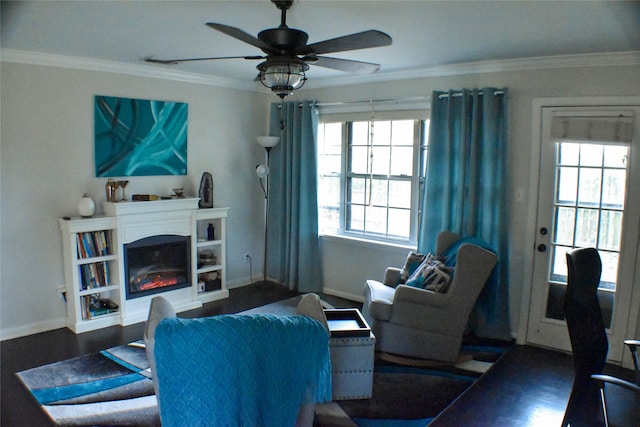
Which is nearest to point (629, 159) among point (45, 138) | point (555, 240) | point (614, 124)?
point (614, 124)

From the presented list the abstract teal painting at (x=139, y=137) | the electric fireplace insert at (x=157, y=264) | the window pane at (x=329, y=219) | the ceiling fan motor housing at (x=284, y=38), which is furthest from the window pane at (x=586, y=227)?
the abstract teal painting at (x=139, y=137)

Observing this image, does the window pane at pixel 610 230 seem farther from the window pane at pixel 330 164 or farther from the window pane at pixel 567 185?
the window pane at pixel 330 164

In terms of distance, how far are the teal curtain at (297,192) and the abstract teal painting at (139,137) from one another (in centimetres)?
108

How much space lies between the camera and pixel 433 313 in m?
3.54

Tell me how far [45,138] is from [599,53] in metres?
4.37

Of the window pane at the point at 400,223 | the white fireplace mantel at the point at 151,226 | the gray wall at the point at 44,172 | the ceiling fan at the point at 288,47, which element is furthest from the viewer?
the window pane at the point at 400,223

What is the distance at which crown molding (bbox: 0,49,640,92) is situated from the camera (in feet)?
11.5

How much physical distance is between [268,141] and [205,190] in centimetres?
86

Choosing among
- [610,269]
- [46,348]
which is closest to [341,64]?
[610,269]

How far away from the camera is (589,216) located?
366 centimetres

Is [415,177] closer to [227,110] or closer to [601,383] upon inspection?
[227,110]

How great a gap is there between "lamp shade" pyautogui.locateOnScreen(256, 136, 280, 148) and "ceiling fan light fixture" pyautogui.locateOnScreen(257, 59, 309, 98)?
8.78ft

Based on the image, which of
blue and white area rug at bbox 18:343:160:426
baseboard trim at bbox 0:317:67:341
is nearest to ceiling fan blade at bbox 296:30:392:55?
blue and white area rug at bbox 18:343:160:426

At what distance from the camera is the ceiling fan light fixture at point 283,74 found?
2.32 metres
